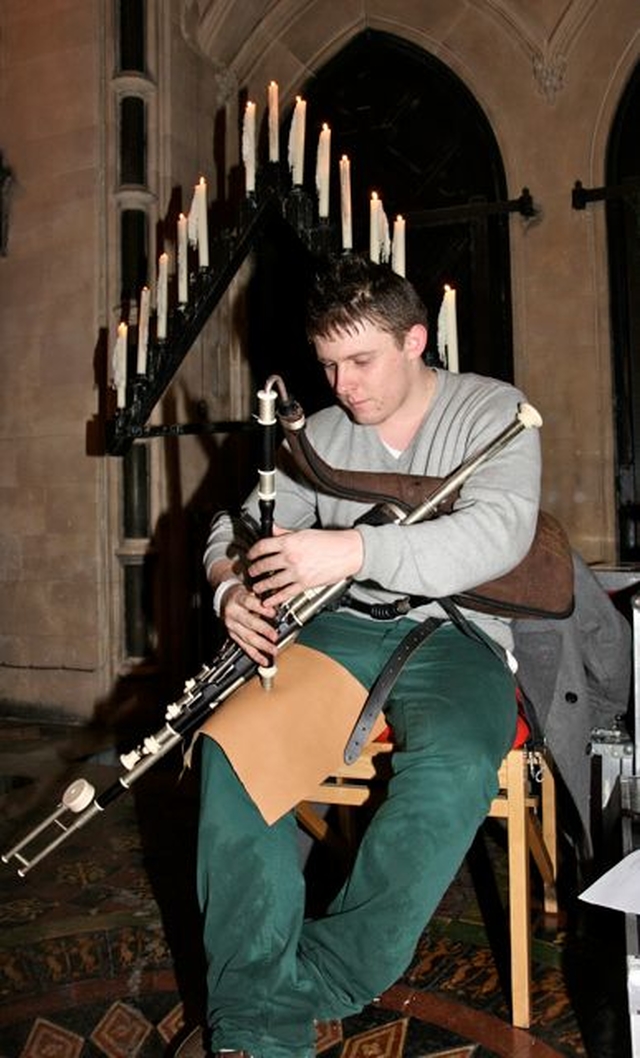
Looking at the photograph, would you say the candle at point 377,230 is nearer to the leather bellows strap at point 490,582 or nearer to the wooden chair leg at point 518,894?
the leather bellows strap at point 490,582

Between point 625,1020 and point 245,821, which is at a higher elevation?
point 245,821

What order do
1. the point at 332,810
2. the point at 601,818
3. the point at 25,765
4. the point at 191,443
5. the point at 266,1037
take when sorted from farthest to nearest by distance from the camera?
the point at 191,443, the point at 25,765, the point at 332,810, the point at 601,818, the point at 266,1037

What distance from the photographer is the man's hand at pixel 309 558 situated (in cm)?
159

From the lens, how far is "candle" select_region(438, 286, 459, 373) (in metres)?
3.08

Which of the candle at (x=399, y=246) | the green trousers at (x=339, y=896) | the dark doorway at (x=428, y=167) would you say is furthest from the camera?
the dark doorway at (x=428, y=167)

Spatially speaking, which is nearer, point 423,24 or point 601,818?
point 601,818

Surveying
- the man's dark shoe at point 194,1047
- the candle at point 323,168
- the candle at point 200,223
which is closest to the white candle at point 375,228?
the candle at point 323,168

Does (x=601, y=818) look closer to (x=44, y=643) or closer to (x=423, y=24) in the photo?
(x=44, y=643)

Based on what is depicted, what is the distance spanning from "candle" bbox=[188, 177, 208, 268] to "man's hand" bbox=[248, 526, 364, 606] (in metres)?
1.94

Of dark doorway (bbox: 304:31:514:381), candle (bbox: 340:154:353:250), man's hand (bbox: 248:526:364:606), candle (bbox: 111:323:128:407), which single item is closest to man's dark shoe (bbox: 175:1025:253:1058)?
man's hand (bbox: 248:526:364:606)

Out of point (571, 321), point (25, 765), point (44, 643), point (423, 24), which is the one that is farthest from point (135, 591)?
point (423, 24)

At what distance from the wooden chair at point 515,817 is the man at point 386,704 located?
14 cm

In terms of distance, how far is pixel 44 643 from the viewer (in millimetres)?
4773

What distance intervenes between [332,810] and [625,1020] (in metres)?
1.17
